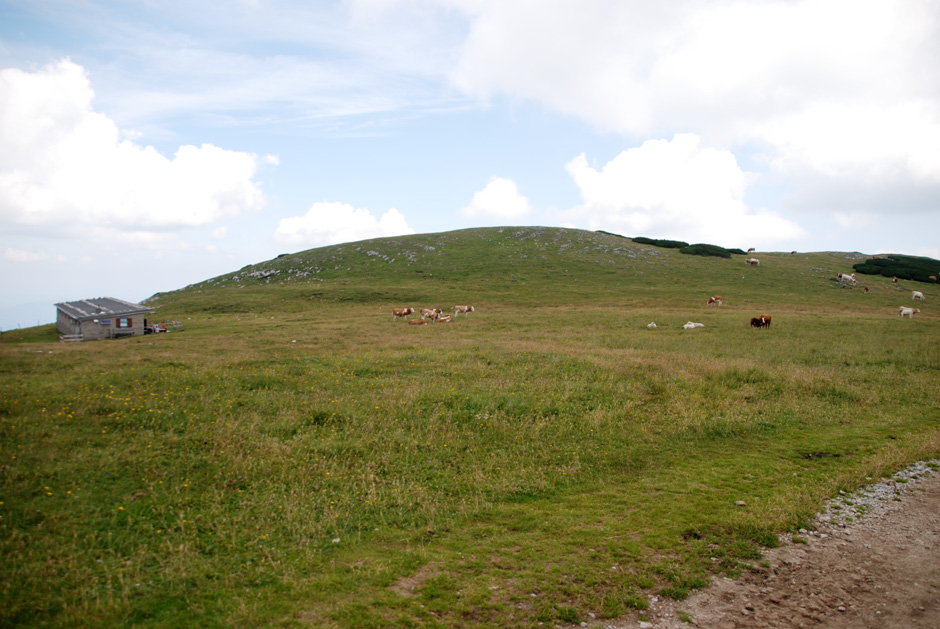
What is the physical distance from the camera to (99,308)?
46.3 m

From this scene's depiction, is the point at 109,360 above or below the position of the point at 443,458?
above

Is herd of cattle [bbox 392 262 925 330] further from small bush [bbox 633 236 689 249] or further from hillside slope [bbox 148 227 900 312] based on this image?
small bush [bbox 633 236 689 249]

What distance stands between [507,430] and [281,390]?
8.98 m

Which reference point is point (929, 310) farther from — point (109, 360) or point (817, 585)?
point (109, 360)

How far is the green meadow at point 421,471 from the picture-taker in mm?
7461

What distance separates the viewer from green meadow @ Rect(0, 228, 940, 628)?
746 cm

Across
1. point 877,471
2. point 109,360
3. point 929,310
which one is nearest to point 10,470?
point 109,360

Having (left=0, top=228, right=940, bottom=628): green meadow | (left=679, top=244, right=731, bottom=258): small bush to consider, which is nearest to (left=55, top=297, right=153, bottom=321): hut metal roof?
(left=0, top=228, right=940, bottom=628): green meadow

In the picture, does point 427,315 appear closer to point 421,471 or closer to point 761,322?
point 761,322

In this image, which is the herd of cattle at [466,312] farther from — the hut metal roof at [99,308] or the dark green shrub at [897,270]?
the hut metal roof at [99,308]

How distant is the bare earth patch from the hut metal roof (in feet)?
167

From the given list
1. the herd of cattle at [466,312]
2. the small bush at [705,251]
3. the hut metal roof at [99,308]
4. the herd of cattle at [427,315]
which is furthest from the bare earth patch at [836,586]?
the small bush at [705,251]

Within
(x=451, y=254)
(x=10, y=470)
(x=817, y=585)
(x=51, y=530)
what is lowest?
(x=817, y=585)

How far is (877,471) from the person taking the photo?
39.0 ft
